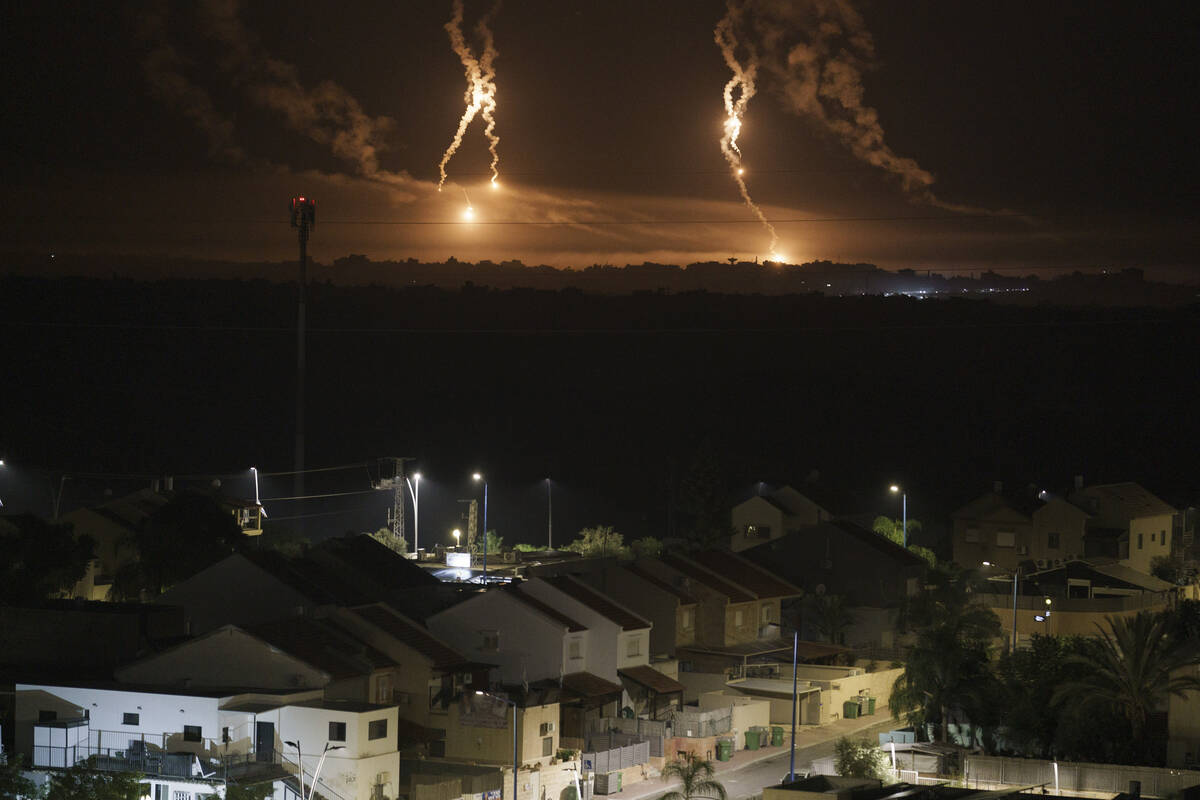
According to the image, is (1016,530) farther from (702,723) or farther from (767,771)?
(767,771)

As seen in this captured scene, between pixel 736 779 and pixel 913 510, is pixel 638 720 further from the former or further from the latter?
pixel 913 510

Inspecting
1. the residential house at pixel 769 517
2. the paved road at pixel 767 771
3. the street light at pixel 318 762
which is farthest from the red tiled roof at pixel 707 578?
the street light at pixel 318 762

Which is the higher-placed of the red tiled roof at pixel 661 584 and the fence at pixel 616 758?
the red tiled roof at pixel 661 584

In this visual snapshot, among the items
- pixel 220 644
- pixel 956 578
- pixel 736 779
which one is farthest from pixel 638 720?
pixel 956 578

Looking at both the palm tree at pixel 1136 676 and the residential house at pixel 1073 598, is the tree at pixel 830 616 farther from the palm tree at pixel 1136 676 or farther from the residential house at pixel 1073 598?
the palm tree at pixel 1136 676

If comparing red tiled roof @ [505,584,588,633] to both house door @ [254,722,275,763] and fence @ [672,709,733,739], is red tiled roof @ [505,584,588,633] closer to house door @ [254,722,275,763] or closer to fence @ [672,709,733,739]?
fence @ [672,709,733,739]

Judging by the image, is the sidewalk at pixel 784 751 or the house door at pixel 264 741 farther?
the sidewalk at pixel 784 751

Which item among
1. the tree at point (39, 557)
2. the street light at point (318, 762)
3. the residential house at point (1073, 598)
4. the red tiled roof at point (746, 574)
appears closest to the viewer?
the street light at point (318, 762)
